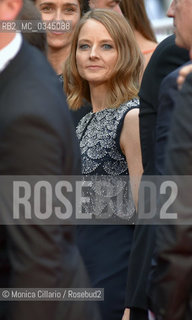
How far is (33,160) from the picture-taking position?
203 cm

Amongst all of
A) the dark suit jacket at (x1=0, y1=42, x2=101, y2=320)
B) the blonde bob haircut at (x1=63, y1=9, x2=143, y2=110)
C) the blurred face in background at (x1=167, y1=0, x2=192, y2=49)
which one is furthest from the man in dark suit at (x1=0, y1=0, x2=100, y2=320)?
the blonde bob haircut at (x1=63, y1=9, x2=143, y2=110)

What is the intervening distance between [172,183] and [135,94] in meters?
1.91

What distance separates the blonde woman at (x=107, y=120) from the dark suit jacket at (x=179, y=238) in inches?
55.6

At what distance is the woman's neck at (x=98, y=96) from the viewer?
414 cm

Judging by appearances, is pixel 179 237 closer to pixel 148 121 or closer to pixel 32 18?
pixel 32 18

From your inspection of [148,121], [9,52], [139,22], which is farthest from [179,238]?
[139,22]

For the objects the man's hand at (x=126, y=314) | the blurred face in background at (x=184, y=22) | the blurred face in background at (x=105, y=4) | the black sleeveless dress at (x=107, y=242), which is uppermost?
the blurred face in background at (x=105, y=4)

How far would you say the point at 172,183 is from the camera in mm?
2260

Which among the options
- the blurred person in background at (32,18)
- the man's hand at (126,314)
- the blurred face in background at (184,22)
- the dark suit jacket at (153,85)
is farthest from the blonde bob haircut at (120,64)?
the blurred face in background at (184,22)

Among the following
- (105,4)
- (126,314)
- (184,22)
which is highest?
(105,4)

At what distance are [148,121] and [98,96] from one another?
104 centimetres

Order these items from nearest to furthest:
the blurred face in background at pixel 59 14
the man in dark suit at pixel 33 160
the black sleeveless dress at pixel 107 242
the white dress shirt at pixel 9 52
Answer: the man in dark suit at pixel 33 160 < the white dress shirt at pixel 9 52 < the black sleeveless dress at pixel 107 242 < the blurred face in background at pixel 59 14

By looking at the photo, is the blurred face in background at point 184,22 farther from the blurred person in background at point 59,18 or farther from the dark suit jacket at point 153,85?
the blurred person in background at point 59,18

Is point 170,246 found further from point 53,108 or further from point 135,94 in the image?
point 135,94
